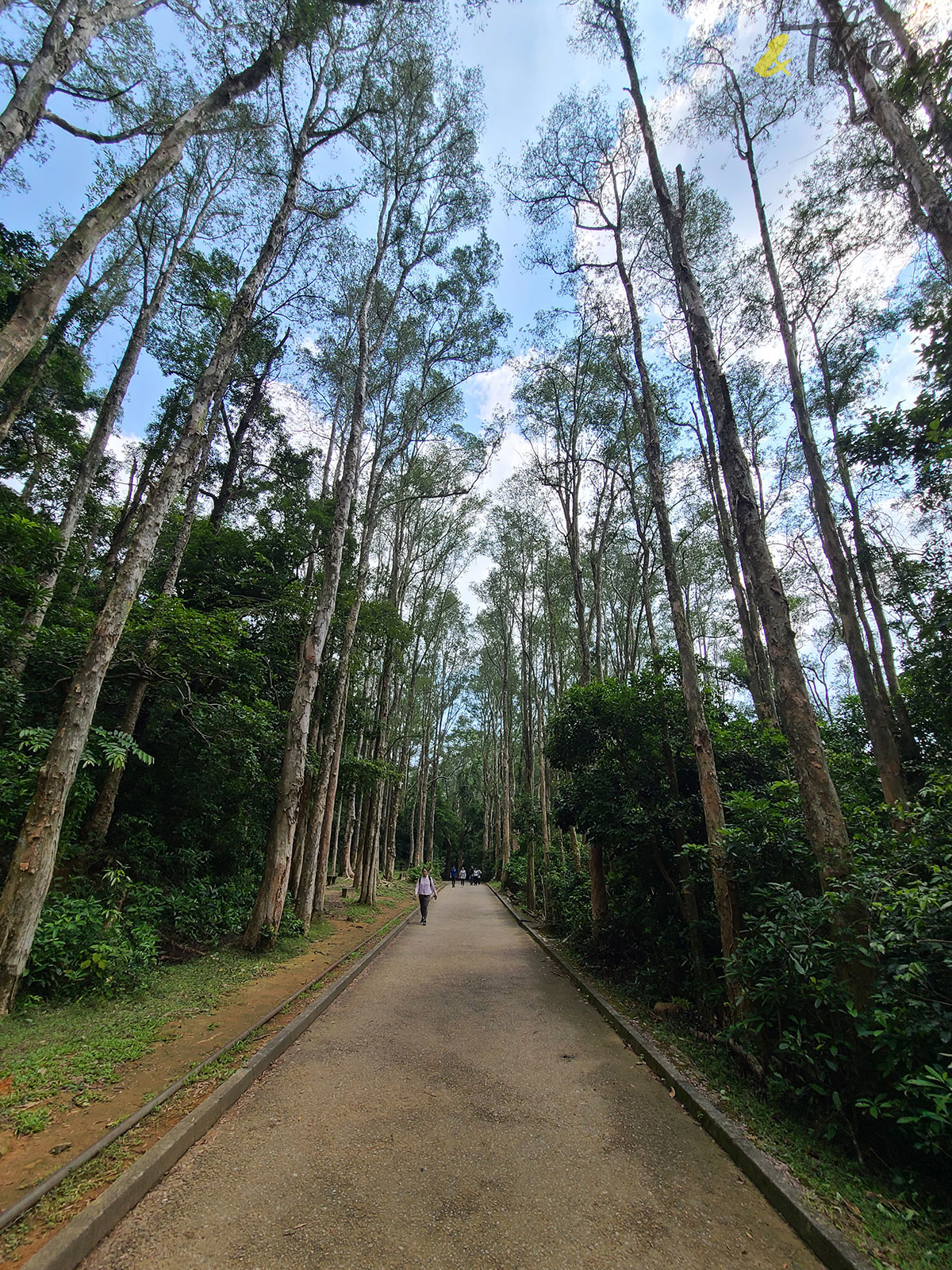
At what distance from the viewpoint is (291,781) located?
7.87 meters

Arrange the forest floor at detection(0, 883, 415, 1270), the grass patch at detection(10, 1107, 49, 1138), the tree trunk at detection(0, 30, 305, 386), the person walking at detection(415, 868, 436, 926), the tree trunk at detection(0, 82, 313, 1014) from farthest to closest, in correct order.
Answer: the person walking at detection(415, 868, 436, 926)
the tree trunk at detection(0, 30, 305, 386)
the tree trunk at detection(0, 82, 313, 1014)
the grass patch at detection(10, 1107, 49, 1138)
the forest floor at detection(0, 883, 415, 1270)

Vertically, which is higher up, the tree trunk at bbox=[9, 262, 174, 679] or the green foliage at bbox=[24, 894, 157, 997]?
the tree trunk at bbox=[9, 262, 174, 679]

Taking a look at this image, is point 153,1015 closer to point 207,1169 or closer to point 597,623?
point 207,1169

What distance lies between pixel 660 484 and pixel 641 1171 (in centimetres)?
650

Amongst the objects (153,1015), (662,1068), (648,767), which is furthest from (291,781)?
(662,1068)

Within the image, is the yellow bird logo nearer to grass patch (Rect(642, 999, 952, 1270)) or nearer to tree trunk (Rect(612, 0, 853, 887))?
tree trunk (Rect(612, 0, 853, 887))

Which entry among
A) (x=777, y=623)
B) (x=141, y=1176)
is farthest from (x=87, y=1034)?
(x=777, y=623)

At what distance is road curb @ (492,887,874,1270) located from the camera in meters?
2.26

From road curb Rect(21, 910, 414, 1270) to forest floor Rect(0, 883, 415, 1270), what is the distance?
8 centimetres

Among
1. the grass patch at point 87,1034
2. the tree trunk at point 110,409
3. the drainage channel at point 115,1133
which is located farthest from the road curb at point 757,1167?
the tree trunk at point 110,409

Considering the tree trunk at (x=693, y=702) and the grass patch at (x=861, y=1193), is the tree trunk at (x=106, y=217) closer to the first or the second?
the tree trunk at (x=693, y=702)

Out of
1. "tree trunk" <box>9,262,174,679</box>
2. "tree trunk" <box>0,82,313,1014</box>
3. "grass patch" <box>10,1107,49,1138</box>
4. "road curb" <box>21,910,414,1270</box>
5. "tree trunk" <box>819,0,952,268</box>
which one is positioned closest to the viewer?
"road curb" <box>21,910,414,1270</box>

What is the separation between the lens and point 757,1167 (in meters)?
2.82

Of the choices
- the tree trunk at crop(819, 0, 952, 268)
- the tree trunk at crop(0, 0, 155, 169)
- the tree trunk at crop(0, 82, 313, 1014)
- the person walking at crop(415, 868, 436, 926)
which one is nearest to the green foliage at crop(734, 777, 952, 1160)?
the tree trunk at crop(819, 0, 952, 268)
